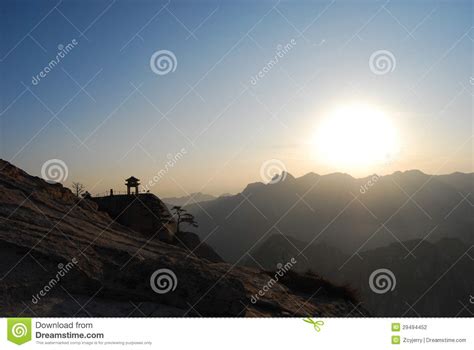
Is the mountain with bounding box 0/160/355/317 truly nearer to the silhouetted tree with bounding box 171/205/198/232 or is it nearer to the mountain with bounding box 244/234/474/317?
the silhouetted tree with bounding box 171/205/198/232

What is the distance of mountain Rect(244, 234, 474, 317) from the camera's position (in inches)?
4405

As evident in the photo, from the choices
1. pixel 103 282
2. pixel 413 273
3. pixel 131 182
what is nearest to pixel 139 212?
pixel 131 182

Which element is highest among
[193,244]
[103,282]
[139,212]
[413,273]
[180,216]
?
[413,273]

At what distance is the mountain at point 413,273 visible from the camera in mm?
111875

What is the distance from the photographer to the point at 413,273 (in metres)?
119

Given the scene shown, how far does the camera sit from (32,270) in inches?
453

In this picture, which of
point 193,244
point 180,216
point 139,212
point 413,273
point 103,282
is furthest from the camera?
point 413,273

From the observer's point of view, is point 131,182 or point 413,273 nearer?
point 131,182

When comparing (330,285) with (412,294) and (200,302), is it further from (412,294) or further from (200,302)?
(412,294)

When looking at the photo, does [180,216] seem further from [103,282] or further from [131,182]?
[103,282]

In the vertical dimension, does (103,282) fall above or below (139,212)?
below

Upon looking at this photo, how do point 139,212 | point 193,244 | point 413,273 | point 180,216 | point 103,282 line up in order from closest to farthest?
point 103,282 < point 139,212 < point 193,244 < point 180,216 < point 413,273

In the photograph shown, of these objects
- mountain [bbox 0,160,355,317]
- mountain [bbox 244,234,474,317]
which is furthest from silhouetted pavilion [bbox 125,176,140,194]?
mountain [bbox 244,234,474,317]
